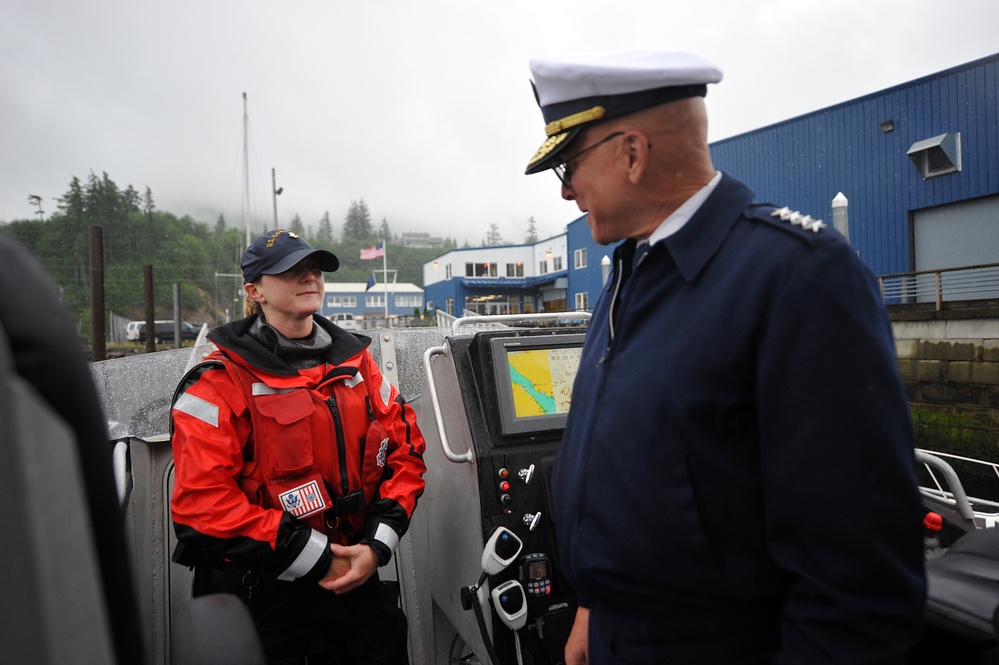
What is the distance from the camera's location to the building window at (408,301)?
59188 mm

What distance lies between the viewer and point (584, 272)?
32969 mm

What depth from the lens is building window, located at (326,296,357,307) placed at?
55.0 metres

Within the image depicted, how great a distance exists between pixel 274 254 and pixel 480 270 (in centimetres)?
4257

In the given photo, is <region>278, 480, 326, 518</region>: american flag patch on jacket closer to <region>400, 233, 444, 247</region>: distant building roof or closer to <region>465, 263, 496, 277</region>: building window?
<region>465, 263, 496, 277</region>: building window

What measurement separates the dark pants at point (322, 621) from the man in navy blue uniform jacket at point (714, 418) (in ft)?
4.29

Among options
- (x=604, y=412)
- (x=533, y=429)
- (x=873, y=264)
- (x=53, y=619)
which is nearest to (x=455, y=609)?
(x=533, y=429)

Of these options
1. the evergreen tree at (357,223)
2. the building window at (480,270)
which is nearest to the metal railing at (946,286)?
the building window at (480,270)

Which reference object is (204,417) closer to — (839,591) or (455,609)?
(455,609)

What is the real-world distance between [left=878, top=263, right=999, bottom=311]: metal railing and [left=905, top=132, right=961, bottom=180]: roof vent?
9.09ft

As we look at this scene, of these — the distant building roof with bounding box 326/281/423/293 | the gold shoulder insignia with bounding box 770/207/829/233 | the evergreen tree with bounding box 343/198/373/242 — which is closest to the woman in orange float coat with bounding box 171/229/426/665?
the gold shoulder insignia with bounding box 770/207/829/233

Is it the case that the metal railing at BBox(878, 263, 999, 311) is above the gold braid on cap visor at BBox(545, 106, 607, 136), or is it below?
above

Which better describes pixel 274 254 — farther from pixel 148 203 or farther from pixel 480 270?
pixel 480 270

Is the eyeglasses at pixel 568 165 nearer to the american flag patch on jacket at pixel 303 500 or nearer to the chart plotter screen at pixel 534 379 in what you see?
the chart plotter screen at pixel 534 379

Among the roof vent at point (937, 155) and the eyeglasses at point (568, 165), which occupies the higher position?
the roof vent at point (937, 155)
